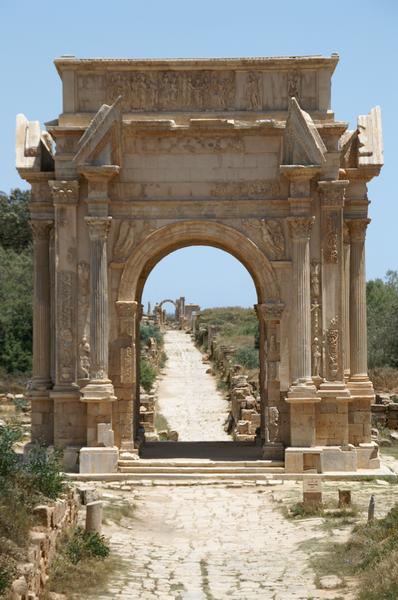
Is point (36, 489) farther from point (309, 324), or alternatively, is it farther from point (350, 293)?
point (350, 293)

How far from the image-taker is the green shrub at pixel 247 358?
41875 mm

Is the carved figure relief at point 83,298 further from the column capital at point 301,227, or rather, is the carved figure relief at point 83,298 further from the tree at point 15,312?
the tree at point 15,312

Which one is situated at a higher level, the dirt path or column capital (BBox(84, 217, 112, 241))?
column capital (BBox(84, 217, 112, 241))

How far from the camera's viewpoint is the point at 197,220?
64.5ft

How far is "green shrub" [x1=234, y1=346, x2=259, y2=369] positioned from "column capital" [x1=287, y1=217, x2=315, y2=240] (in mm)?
22034

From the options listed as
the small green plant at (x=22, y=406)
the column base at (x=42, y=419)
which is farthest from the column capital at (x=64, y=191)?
the small green plant at (x=22, y=406)

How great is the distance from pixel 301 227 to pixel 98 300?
381 centimetres

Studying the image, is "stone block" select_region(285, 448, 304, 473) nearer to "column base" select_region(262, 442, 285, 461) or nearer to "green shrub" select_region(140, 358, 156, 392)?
"column base" select_region(262, 442, 285, 461)

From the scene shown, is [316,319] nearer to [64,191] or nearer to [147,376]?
[64,191]

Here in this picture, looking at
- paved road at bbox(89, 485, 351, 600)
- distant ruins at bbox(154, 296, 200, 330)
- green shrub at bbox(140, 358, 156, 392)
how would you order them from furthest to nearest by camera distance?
distant ruins at bbox(154, 296, 200, 330) → green shrub at bbox(140, 358, 156, 392) → paved road at bbox(89, 485, 351, 600)

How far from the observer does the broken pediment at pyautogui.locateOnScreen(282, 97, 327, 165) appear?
19.1 metres

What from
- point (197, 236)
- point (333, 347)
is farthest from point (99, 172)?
point (333, 347)

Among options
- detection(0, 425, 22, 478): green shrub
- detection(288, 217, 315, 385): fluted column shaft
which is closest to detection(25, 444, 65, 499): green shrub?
detection(0, 425, 22, 478): green shrub

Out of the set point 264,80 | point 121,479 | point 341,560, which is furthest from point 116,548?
point 264,80
